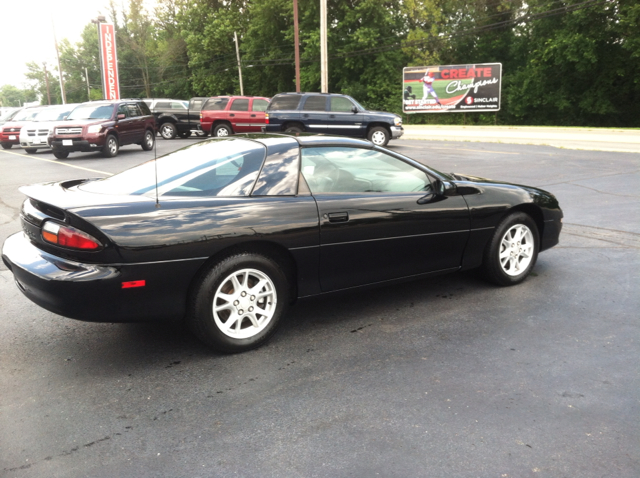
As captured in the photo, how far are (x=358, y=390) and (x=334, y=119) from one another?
56.9ft

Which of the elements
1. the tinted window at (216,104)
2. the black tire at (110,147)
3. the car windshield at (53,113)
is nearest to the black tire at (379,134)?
the tinted window at (216,104)

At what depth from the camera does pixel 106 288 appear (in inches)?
134

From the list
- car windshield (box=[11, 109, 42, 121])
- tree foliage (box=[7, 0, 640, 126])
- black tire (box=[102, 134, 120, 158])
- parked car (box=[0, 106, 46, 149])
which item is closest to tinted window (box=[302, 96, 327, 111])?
black tire (box=[102, 134, 120, 158])

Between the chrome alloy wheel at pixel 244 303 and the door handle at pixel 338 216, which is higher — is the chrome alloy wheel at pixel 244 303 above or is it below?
below

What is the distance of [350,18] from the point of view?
42844 mm

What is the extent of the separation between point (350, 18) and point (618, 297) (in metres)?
41.5

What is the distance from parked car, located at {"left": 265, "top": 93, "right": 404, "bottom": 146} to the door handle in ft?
52.5

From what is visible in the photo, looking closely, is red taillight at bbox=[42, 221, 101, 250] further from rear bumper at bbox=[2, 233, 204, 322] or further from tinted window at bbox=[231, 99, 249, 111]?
tinted window at bbox=[231, 99, 249, 111]

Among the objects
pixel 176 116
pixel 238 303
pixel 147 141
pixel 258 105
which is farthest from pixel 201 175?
pixel 176 116

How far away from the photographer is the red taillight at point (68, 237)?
3.43 metres

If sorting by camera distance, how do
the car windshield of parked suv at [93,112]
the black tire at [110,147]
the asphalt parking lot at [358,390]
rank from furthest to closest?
the car windshield of parked suv at [93,112]
the black tire at [110,147]
the asphalt parking lot at [358,390]

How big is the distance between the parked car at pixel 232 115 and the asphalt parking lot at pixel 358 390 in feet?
63.8

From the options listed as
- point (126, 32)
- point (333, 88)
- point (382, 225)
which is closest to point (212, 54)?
point (333, 88)

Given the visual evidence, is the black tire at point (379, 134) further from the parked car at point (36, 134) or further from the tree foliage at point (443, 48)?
the tree foliage at point (443, 48)
